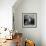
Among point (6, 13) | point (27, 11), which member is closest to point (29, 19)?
point (27, 11)

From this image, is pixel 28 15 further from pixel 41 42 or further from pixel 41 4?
pixel 41 42

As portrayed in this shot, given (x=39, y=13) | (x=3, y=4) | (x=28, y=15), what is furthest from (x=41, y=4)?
(x=3, y=4)

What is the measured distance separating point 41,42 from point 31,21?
47.5 inches

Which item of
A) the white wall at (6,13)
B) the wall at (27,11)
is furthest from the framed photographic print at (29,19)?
the white wall at (6,13)

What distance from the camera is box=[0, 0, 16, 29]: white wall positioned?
183 inches

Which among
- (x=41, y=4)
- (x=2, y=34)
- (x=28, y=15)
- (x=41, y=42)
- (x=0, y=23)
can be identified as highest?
(x=41, y=4)

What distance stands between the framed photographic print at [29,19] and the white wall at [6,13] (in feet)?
4.87

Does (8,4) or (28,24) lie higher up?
(8,4)

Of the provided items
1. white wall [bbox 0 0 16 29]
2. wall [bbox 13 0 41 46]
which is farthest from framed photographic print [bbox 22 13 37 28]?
white wall [bbox 0 0 16 29]

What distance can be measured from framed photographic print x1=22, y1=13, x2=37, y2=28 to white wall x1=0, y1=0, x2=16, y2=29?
1.48m

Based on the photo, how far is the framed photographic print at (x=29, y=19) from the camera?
609cm

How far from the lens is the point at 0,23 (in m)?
4.71

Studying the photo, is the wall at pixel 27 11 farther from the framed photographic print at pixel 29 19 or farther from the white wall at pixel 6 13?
the white wall at pixel 6 13

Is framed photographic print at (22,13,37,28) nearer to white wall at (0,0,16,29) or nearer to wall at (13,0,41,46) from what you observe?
wall at (13,0,41,46)
